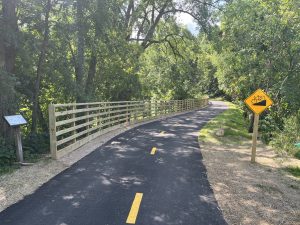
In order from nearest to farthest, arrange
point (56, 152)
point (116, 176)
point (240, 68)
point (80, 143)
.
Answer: point (116, 176) → point (56, 152) → point (80, 143) → point (240, 68)

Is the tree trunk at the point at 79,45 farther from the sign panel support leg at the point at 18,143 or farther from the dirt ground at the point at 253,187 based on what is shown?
the dirt ground at the point at 253,187

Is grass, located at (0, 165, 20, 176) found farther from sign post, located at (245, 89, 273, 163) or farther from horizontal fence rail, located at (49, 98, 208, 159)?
sign post, located at (245, 89, 273, 163)

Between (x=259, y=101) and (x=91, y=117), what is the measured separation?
710 centimetres

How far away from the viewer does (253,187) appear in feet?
25.4

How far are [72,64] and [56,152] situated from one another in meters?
6.51

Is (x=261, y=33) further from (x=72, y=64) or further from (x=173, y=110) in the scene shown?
(x=173, y=110)

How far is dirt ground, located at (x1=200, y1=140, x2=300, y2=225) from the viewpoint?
5965 millimetres

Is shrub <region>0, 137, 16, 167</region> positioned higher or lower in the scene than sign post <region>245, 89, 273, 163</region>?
lower

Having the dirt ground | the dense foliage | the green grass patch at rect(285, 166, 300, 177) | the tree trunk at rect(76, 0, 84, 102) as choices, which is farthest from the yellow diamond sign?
the tree trunk at rect(76, 0, 84, 102)

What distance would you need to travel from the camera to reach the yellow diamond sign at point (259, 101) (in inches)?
414

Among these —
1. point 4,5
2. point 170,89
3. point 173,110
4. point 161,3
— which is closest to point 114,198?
point 4,5

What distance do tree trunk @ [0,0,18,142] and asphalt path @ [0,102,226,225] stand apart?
8.44ft

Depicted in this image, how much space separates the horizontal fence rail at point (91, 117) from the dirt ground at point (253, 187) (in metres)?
4.49

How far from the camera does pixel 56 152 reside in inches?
390
